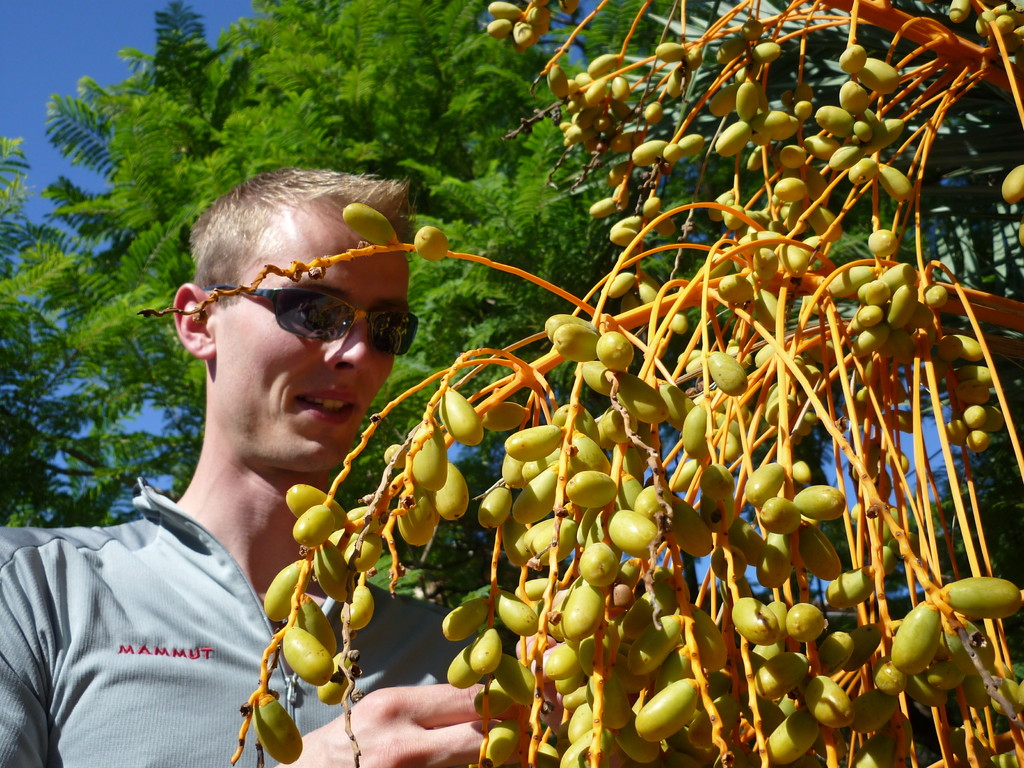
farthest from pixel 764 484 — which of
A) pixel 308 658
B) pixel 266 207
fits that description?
pixel 266 207

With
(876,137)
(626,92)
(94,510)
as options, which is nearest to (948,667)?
(876,137)

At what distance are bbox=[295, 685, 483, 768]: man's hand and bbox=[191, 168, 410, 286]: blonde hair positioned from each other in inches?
40.4

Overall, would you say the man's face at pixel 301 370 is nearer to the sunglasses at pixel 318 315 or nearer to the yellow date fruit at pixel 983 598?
the sunglasses at pixel 318 315

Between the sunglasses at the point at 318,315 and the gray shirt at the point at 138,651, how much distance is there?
1.41ft

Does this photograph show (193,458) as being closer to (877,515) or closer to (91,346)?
(91,346)

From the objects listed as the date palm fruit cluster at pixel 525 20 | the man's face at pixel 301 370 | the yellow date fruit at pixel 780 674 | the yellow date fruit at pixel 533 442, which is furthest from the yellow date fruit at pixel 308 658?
the man's face at pixel 301 370

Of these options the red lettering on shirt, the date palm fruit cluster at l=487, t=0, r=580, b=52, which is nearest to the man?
the red lettering on shirt

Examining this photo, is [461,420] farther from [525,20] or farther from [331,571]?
[525,20]

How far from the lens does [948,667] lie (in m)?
0.69

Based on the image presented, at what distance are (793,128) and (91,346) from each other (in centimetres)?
256

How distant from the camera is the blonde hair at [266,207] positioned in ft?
6.19

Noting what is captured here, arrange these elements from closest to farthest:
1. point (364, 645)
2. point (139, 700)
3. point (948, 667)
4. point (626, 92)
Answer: point (948, 667) < point (626, 92) < point (139, 700) < point (364, 645)

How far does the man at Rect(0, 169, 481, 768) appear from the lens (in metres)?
1.46

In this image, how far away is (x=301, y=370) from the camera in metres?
1.73
